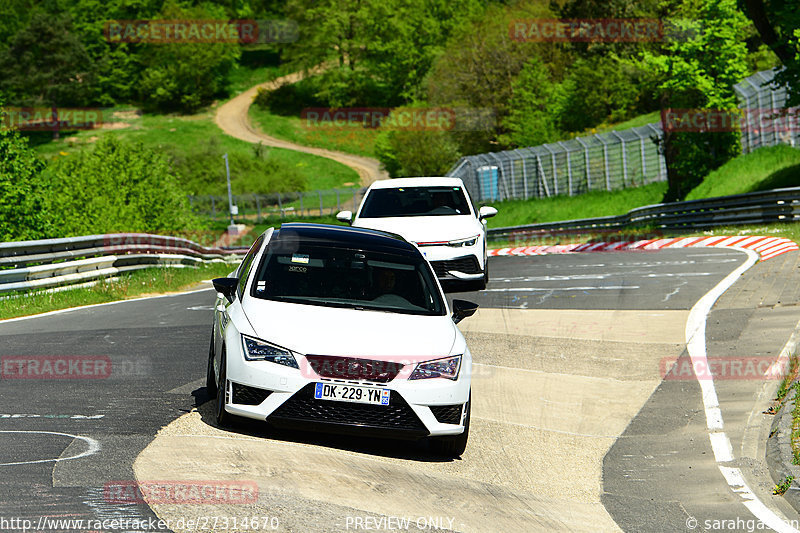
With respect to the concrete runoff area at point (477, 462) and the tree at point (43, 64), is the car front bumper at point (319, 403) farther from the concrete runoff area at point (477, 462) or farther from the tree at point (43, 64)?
the tree at point (43, 64)

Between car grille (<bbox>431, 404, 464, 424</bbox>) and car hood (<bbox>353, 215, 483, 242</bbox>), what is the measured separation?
26.5ft

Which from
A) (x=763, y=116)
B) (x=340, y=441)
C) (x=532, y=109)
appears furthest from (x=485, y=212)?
(x=532, y=109)

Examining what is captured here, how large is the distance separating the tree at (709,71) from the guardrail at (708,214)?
442 centimetres

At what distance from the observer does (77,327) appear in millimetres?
14039

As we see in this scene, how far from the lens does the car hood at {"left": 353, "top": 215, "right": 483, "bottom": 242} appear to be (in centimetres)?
1558

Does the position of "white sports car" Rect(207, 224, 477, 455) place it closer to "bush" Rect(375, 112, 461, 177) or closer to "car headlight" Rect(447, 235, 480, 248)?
"car headlight" Rect(447, 235, 480, 248)

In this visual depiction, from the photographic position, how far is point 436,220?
16000 millimetres

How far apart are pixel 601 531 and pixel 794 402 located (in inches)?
143

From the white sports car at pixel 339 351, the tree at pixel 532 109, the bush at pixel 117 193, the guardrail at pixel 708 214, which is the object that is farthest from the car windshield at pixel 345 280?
the tree at pixel 532 109

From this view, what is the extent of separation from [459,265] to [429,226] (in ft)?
Result: 2.57

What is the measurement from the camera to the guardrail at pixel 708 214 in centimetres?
2696

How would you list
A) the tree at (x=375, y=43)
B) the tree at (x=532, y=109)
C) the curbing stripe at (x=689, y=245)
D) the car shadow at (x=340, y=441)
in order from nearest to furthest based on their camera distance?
the car shadow at (x=340, y=441)
the curbing stripe at (x=689, y=245)
the tree at (x=532, y=109)
the tree at (x=375, y=43)

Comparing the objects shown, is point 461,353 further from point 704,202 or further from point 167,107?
point 167,107

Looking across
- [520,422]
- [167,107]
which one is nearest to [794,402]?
[520,422]
